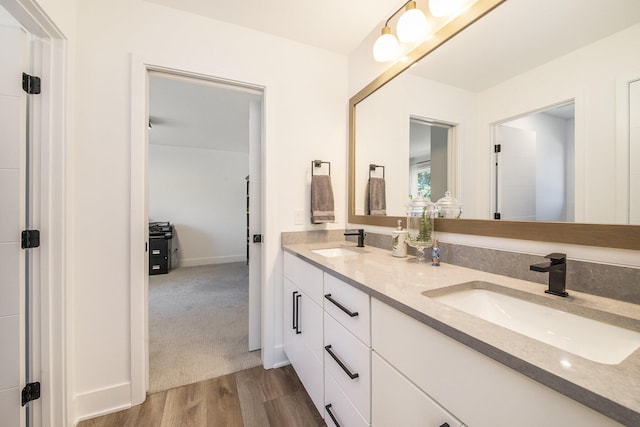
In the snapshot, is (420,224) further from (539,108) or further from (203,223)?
(203,223)

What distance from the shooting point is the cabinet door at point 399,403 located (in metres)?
0.60

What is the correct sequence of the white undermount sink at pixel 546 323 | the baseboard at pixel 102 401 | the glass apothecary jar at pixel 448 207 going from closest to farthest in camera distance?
the white undermount sink at pixel 546 323 < the glass apothecary jar at pixel 448 207 < the baseboard at pixel 102 401

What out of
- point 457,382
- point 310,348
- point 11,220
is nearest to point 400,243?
point 310,348

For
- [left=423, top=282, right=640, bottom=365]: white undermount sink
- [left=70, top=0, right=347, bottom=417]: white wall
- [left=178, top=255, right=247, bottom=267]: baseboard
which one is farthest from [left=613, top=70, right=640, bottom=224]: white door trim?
[left=178, top=255, right=247, bottom=267]: baseboard

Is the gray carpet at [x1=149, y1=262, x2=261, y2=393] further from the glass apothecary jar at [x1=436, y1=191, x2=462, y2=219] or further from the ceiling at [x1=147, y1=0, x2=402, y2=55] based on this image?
the ceiling at [x1=147, y1=0, x2=402, y2=55]

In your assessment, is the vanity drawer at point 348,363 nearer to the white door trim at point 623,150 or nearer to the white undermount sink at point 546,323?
the white undermount sink at point 546,323

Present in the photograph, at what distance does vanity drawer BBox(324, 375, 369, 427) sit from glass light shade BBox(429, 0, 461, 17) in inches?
67.9

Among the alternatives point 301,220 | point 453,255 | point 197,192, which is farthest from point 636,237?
point 197,192

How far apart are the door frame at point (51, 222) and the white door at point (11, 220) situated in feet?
0.17

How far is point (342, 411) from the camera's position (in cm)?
100

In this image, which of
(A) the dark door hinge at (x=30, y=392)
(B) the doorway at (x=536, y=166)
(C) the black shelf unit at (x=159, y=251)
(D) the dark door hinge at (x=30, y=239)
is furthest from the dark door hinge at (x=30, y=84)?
(C) the black shelf unit at (x=159, y=251)

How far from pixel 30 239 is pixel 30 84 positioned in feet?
2.30

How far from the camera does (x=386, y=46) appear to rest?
144 centimetres

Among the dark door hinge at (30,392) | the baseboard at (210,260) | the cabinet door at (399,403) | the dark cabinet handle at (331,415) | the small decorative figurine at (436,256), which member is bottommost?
the baseboard at (210,260)
